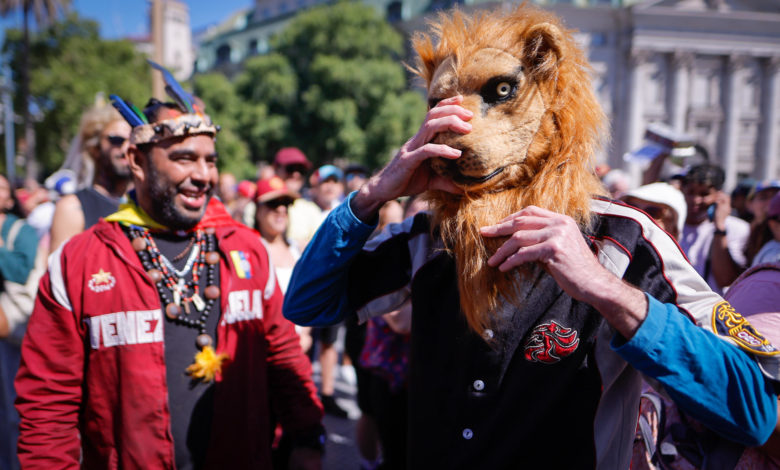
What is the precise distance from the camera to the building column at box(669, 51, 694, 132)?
2970 cm

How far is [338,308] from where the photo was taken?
1732 mm

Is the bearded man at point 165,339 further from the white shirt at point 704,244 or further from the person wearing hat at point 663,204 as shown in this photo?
the white shirt at point 704,244

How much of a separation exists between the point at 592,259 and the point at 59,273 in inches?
74.5

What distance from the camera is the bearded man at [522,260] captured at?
1317 millimetres

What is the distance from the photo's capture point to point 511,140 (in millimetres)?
1406

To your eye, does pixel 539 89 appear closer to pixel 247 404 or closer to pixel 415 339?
pixel 415 339

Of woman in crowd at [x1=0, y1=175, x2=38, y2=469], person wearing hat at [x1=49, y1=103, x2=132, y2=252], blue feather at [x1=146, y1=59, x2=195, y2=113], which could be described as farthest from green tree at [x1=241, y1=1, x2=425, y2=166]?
blue feather at [x1=146, y1=59, x2=195, y2=113]

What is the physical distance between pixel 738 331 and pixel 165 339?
1916mm

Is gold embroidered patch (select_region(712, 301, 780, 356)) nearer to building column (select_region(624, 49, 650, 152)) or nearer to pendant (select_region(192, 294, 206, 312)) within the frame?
pendant (select_region(192, 294, 206, 312))

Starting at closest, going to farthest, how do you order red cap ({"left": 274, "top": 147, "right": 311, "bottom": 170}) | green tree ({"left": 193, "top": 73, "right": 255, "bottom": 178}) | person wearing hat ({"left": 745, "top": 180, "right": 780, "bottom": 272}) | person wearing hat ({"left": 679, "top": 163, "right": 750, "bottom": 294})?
person wearing hat ({"left": 745, "top": 180, "right": 780, "bottom": 272}), person wearing hat ({"left": 679, "top": 163, "right": 750, "bottom": 294}), red cap ({"left": 274, "top": 147, "right": 311, "bottom": 170}), green tree ({"left": 193, "top": 73, "right": 255, "bottom": 178})

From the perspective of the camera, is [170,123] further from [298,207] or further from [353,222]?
[298,207]

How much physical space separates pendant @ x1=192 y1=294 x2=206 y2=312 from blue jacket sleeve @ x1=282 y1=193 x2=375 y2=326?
594 millimetres

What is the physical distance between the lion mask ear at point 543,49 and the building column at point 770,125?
36.1 meters

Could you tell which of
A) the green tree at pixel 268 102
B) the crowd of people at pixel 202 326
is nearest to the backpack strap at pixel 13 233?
the crowd of people at pixel 202 326
